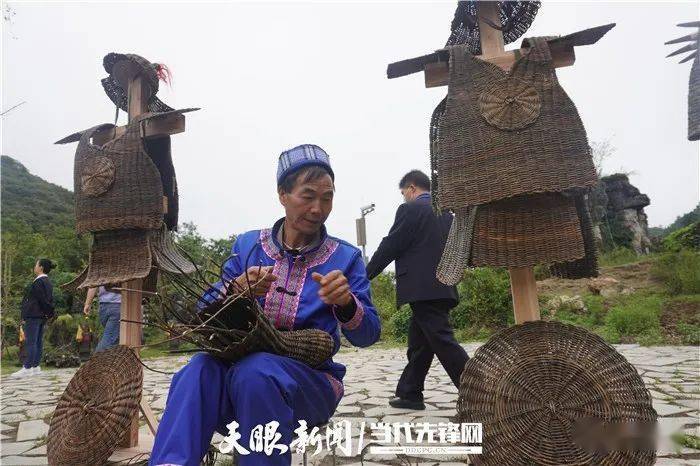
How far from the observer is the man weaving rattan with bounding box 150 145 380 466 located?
1629 mm

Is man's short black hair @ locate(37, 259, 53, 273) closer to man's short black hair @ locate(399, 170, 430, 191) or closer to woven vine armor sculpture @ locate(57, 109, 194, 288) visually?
woven vine armor sculpture @ locate(57, 109, 194, 288)

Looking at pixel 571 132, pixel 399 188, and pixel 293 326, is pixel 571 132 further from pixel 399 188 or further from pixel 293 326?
pixel 399 188

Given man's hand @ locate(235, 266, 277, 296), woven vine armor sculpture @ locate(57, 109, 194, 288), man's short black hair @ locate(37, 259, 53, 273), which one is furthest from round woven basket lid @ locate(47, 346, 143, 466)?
man's short black hair @ locate(37, 259, 53, 273)

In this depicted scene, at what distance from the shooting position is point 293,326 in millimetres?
2105

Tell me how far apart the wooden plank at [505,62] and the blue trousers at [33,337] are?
7889 millimetres

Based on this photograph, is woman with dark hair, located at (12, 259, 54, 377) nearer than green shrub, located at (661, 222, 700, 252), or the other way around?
woman with dark hair, located at (12, 259, 54, 377)

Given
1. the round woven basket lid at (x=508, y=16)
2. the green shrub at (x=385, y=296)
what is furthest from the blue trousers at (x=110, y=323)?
the green shrub at (x=385, y=296)

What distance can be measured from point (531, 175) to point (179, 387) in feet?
5.09

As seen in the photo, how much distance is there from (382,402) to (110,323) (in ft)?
9.25

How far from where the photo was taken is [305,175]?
2.20 m

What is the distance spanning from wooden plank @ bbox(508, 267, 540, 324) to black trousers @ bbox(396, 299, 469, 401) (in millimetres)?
1478

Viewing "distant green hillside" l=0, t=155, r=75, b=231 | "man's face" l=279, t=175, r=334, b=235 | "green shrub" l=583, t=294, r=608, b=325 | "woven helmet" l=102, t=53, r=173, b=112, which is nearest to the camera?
"man's face" l=279, t=175, r=334, b=235

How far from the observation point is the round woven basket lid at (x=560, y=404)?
165 centimetres

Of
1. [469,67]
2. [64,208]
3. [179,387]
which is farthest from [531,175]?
[64,208]
